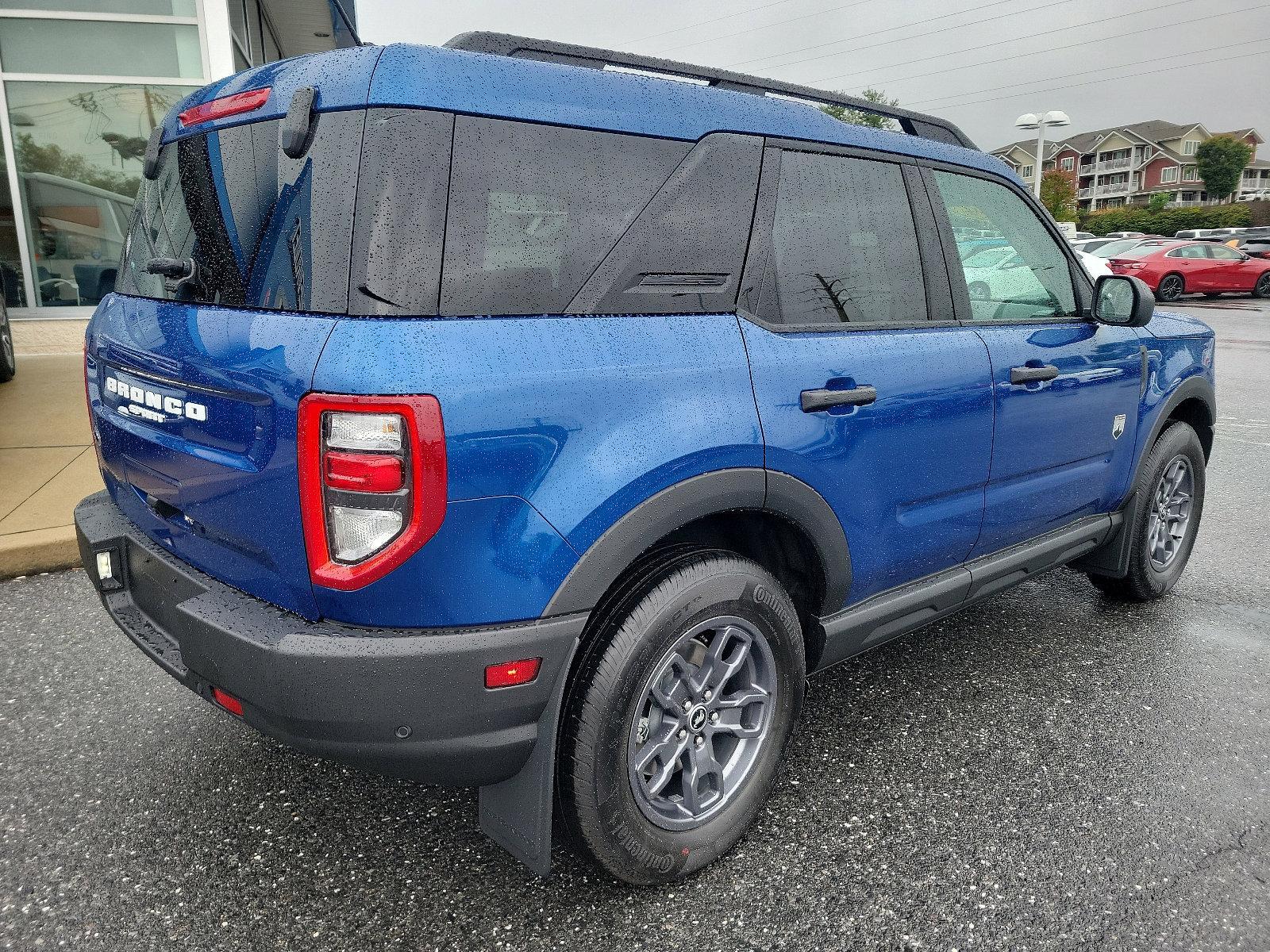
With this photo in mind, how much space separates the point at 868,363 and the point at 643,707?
A: 1.06 metres

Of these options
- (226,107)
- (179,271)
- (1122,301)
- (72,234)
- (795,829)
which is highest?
(72,234)

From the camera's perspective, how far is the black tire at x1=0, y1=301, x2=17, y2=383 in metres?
7.73

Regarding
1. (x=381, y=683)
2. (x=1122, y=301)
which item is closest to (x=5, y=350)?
(x=381, y=683)

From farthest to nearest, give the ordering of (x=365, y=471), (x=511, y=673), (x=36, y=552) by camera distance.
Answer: (x=36, y=552) < (x=511, y=673) < (x=365, y=471)

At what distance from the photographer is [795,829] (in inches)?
98.1

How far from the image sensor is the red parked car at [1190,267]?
22.3 m

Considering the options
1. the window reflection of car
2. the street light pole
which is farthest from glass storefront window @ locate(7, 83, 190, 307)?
the street light pole

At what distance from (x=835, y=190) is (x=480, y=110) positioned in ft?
3.58

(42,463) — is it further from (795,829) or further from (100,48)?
(100,48)

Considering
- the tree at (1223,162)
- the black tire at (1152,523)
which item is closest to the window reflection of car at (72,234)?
the black tire at (1152,523)

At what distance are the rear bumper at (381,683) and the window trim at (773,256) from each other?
0.91 m

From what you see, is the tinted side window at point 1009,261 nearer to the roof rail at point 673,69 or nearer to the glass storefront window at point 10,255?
the roof rail at point 673,69

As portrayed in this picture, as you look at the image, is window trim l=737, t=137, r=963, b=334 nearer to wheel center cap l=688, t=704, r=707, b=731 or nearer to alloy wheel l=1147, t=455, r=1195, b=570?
wheel center cap l=688, t=704, r=707, b=731

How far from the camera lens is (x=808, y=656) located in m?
2.59
